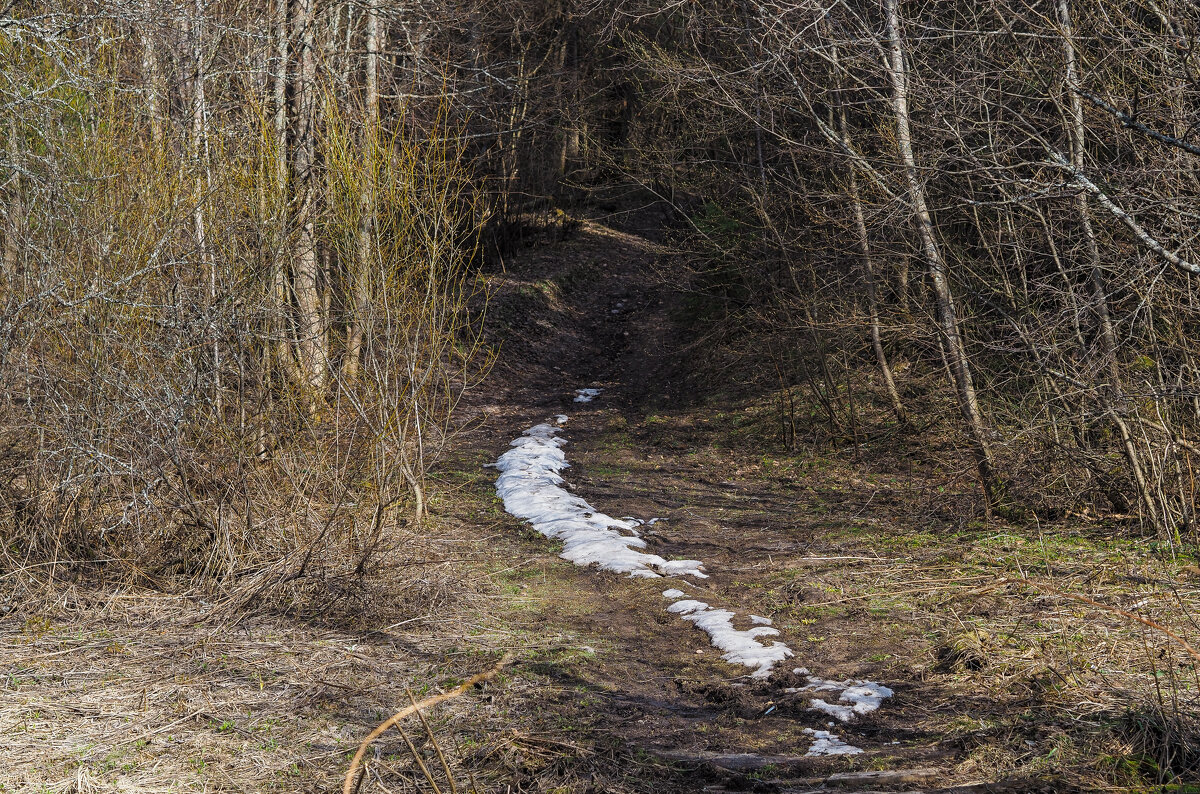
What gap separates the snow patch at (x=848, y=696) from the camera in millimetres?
4375

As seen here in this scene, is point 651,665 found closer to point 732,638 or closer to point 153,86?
point 732,638

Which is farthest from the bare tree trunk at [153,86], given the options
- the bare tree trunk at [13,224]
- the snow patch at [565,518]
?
the snow patch at [565,518]

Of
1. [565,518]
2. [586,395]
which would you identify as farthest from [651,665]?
[586,395]

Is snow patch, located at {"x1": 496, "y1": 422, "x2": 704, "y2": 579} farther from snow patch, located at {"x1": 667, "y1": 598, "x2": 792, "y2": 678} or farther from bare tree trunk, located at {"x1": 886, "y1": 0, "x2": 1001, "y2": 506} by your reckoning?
bare tree trunk, located at {"x1": 886, "y1": 0, "x2": 1001, "y2": 506}

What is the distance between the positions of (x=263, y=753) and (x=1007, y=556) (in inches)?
209

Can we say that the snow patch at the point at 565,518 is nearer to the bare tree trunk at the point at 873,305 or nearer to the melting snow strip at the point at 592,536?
the melting snow strip at the point at 592,536

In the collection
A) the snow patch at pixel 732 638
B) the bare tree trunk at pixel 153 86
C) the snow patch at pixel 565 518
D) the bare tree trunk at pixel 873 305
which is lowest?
the snow patch at pixel 565 518

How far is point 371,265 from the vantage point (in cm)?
672

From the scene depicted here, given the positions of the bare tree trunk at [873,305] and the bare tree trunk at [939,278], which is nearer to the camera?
the bare tree trunk at [939,278]

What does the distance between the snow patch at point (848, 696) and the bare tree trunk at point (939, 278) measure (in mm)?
3916

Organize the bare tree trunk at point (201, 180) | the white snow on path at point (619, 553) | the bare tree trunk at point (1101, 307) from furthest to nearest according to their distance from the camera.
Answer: the bare tree trunk at point (1101, 307) → the bare tree trunk at point (201, 180) → the white snow on path at point (619, 553)

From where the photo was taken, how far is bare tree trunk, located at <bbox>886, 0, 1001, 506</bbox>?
8.05 metres

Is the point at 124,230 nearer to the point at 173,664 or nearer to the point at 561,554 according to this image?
the point at 173,664

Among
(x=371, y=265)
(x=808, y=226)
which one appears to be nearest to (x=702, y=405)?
(x=808, y=226)
